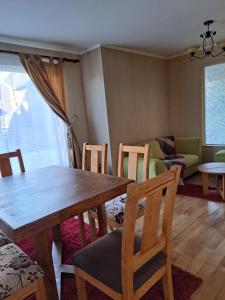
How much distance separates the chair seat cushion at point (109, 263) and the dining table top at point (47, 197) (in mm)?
250

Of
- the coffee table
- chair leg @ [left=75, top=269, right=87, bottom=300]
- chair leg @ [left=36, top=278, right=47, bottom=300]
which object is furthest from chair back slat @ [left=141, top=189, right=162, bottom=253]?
the coffee table

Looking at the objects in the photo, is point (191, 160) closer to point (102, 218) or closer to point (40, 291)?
point (102, 218)

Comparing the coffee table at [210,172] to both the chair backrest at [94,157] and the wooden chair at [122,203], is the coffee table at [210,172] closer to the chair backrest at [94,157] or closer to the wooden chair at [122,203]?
the wooden chair at [122,203]

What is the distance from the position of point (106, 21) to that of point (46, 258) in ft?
8.50

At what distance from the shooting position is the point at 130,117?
4023 mm

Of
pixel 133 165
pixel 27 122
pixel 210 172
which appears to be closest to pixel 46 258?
pixel 133 165

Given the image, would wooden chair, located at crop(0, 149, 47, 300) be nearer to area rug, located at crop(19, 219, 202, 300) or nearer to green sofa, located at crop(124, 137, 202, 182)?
area rug, located at crop(19, 219, 202, 300)

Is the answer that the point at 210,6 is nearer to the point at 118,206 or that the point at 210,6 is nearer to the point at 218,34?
the point at 218,34

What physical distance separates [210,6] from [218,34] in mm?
1188

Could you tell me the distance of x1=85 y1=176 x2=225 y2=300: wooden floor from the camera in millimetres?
1616

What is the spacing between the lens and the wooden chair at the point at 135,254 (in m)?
1.00

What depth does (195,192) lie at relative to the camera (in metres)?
3.39

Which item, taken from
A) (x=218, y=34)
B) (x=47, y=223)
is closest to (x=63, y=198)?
(x=47, y=223)

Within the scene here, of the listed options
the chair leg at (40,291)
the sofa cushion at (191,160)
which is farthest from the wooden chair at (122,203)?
the sofa cushion at (191,160)
